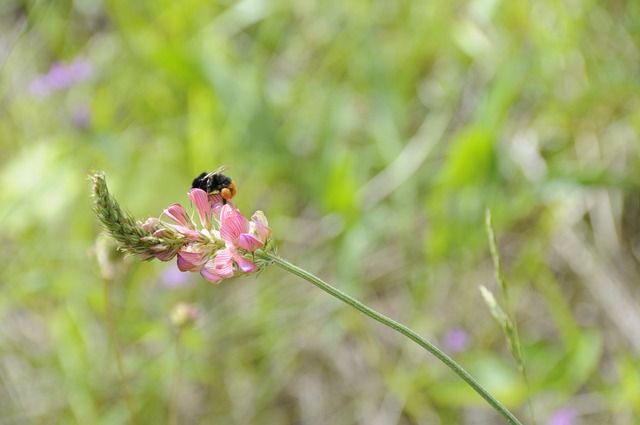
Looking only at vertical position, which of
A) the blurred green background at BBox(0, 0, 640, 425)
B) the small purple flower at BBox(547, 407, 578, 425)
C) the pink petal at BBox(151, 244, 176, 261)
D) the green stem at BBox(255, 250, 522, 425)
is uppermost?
the blurred green background at BBox(0, 0, 640, 425)

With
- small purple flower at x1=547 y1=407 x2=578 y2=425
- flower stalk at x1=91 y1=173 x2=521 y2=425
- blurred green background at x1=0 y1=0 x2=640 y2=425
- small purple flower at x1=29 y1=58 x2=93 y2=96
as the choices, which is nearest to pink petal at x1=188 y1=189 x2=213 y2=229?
flower stalk at x1=91 y1=173 x2=521 y2=425

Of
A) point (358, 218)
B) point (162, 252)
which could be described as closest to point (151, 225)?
point (162, 252)

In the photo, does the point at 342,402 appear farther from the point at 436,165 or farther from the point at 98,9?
the point at 98,9

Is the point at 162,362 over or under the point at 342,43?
under

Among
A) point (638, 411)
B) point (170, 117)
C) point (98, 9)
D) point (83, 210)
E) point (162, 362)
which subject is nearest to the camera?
point (638, 411)

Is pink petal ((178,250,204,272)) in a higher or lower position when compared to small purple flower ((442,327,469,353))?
lower

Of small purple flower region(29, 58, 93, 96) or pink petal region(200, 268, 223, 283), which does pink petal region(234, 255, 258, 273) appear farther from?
small purple flower region(29, 58, 93, 96)

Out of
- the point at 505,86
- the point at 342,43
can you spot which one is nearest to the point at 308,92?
the point at 342,43
